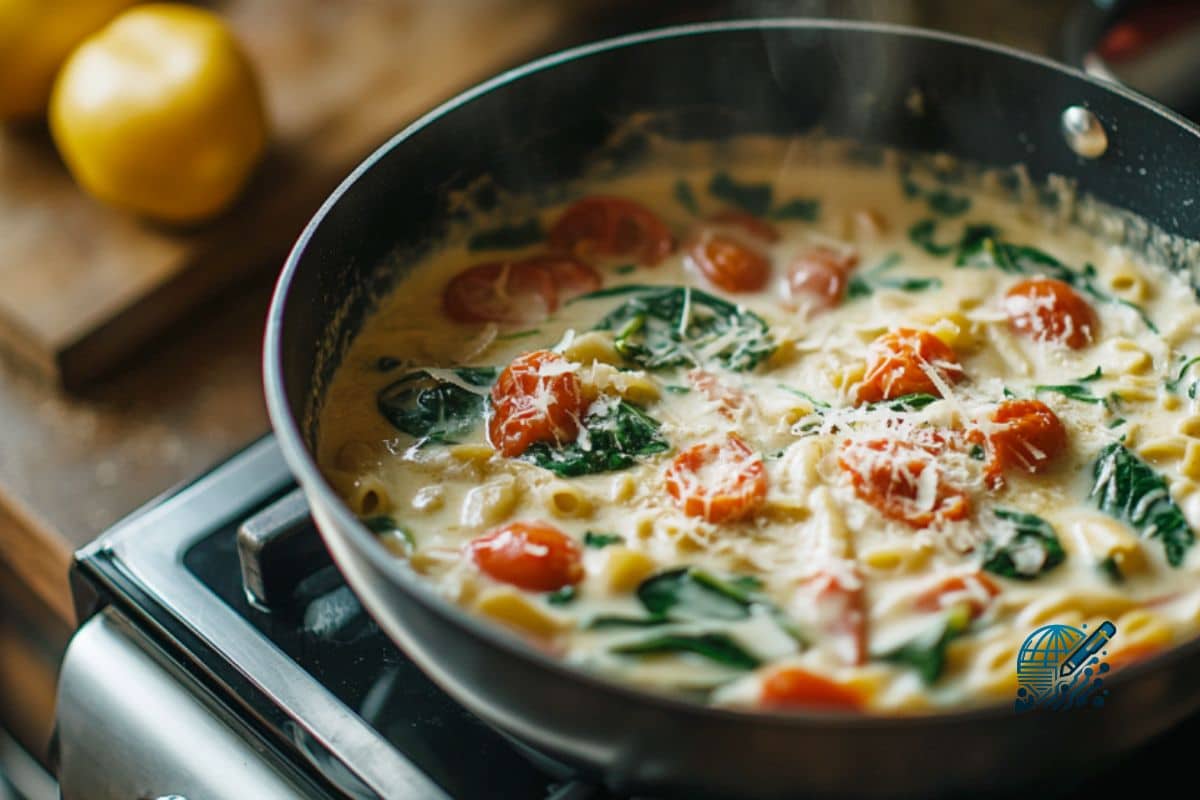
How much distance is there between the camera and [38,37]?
3029 mm

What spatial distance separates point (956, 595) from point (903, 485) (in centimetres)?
22

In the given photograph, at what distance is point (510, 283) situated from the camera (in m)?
2.46

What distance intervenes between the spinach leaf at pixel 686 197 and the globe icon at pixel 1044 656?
128 centimetres

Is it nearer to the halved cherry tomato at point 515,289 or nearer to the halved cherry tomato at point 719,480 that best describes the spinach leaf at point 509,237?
the halved cherry tomato at point 515,289

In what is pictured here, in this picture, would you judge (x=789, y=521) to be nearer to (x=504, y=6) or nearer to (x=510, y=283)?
(x=510, y=283)

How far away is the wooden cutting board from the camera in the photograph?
9.43ft

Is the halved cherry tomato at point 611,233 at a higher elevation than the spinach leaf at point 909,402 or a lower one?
higher

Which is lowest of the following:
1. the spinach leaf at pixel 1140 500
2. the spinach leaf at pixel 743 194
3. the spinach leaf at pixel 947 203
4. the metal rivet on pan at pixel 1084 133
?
the spinach leaf at pixel 1140 500

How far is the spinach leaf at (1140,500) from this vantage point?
6.41ft

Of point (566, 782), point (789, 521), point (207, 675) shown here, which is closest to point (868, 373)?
point (789, 521)

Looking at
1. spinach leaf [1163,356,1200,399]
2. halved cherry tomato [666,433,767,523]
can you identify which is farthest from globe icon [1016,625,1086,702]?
spinach leaf [1163,356,1200,399]

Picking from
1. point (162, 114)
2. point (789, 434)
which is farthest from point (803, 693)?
point (162, 114)

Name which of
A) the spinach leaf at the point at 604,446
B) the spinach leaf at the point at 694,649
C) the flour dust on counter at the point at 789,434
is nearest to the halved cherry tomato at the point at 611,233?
the flour dust on counter at the point at 789,434

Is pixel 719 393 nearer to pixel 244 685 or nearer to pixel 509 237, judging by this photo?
pixel 509 237
